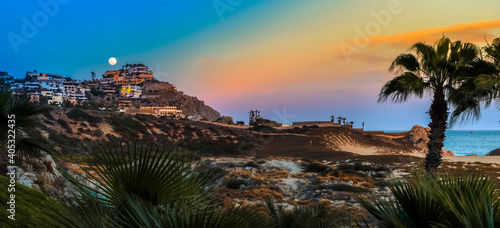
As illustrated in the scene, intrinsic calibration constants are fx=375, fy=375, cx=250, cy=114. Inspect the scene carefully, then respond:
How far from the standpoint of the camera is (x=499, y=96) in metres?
14.1

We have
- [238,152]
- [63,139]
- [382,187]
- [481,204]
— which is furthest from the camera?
[238,152]

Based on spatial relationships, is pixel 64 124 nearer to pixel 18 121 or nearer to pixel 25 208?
pixel 18 121

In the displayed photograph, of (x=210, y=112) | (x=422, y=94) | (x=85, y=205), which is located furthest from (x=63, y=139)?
(x=210, y=112)

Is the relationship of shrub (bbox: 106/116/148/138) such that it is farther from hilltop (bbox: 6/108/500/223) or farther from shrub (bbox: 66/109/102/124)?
shrub (bbox: 66/109/102/124)

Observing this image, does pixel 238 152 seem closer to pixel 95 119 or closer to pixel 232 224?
pixel 95 119

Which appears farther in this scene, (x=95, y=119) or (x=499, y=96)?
(x=95, y=119)

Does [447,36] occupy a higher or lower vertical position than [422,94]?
higher

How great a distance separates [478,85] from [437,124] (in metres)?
3.13

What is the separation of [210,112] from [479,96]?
118292 millimetres

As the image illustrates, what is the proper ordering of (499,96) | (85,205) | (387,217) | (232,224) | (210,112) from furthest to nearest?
(210,112)
(499,96)
(387,217)
(85,205)
(232,224)

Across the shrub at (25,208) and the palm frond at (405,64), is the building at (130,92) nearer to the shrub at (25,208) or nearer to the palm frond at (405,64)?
the palm frond at (405,64)

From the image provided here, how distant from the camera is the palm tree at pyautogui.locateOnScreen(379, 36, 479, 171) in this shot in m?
15.2

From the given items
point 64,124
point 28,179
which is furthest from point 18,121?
point 64,124

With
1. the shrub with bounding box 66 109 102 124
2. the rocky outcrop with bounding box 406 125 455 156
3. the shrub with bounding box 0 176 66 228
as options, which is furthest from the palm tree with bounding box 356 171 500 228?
the rocky outcrop with bounding box 406 125 455 156
